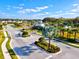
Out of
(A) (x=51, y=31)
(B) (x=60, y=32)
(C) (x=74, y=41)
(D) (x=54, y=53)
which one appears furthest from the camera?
(B) (x=60, y=32)

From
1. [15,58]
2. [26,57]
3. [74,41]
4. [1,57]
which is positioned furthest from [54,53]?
[74,41]

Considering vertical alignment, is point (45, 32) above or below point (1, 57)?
above

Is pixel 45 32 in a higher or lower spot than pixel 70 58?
higher

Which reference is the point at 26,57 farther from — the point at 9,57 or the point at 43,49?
the point at 43,49

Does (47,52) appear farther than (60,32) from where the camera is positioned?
No

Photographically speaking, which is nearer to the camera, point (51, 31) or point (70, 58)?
point (70, 58)

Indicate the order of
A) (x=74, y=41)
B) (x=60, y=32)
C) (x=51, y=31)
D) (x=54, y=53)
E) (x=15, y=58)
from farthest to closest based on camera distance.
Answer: (x=60, y=32), (x=74, y=41), (x=51, y=31), (x=54, y=53), (x=15, y=58)

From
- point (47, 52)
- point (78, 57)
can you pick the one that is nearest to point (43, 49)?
point (47, 52)

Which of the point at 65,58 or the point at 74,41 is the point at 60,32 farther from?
the point at 65,58

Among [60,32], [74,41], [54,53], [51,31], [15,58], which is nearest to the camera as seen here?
[15,58]
